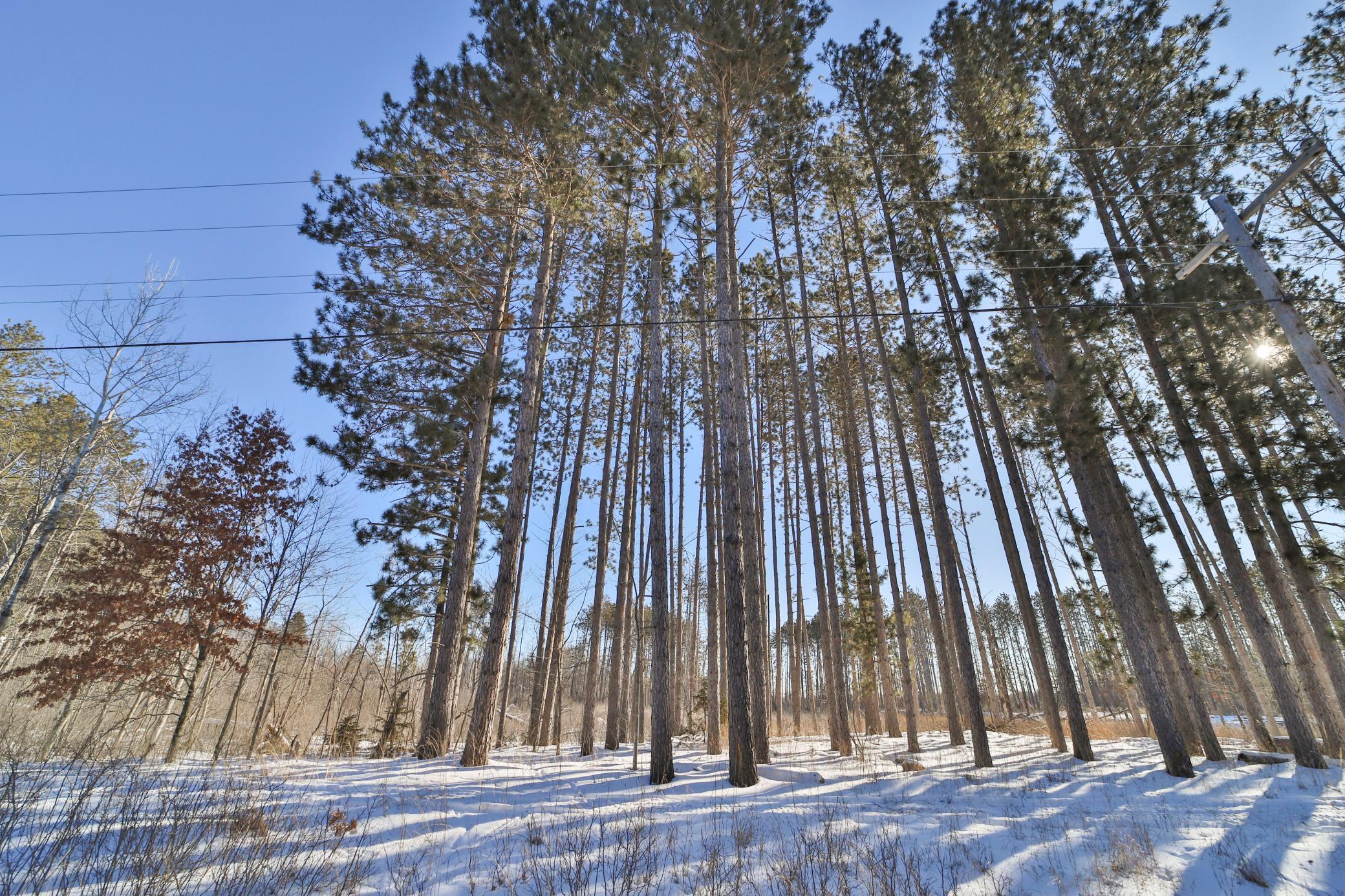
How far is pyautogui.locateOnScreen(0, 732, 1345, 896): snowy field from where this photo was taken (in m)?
3.37

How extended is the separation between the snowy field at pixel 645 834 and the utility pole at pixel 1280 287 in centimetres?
464

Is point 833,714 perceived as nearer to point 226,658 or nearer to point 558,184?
point 226,658

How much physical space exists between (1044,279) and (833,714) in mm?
9983

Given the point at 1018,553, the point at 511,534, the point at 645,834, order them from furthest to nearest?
the point at 1018,553 < the point at 511,534 < the point at 645,834

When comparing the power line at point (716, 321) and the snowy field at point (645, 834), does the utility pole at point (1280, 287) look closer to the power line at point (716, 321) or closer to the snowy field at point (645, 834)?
the power line at point (716, 321)

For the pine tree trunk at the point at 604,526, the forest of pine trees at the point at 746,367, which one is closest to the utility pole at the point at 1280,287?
the forest of pine trees at the point at 746,367

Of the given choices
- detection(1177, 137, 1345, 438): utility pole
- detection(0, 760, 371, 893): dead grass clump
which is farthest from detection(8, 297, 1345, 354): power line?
detection(0, 760, 371, 893): dead grass clump

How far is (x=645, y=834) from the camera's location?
439 centimetres

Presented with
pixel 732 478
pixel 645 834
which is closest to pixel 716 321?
pixel 732 478

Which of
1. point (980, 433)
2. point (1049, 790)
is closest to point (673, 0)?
point (980, 433)

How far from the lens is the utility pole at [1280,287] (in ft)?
19.6

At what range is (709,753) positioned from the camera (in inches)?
393

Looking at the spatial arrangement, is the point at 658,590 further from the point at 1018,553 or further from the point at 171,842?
the point at 1018,553

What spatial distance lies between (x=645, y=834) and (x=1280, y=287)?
397 inches
